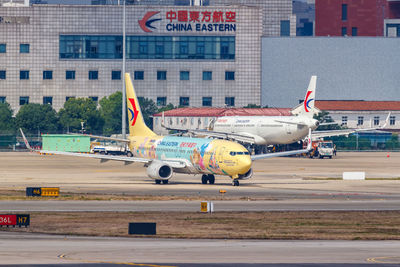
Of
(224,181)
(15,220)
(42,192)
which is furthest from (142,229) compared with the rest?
(224,181)

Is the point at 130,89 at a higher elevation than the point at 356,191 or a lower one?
higher

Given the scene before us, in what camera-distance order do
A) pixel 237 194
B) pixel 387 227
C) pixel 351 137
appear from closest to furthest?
pixel 387 227 < pixel 237 194 < pixel 351 137

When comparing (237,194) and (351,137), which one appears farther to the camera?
(351,137)

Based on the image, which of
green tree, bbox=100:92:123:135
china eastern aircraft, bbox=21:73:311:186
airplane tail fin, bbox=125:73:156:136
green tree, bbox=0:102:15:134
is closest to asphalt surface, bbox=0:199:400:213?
china eastern aircraft, bbox=21:73:311:186

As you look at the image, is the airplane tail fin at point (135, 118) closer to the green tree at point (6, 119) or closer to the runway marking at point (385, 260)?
the runway marking at point (385, 260)

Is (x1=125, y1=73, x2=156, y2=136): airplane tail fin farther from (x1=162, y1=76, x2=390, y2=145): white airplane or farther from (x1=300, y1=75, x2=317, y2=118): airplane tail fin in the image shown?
(x1=300, y1=75, x2=317, y2=118): airplane tail fin

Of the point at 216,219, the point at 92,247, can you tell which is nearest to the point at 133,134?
the point at 216,219

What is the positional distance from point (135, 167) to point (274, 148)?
136 ft

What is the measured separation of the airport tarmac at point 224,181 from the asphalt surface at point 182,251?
84.1 feet

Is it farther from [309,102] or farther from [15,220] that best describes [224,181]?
[309,102]

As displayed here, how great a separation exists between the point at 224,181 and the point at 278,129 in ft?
171

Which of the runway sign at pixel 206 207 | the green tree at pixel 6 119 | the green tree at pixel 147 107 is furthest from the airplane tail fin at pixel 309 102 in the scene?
the runway sign at pixel 206 207

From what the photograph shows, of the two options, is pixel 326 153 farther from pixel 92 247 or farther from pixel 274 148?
pixel 92 247

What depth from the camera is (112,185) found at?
76.9 meters
